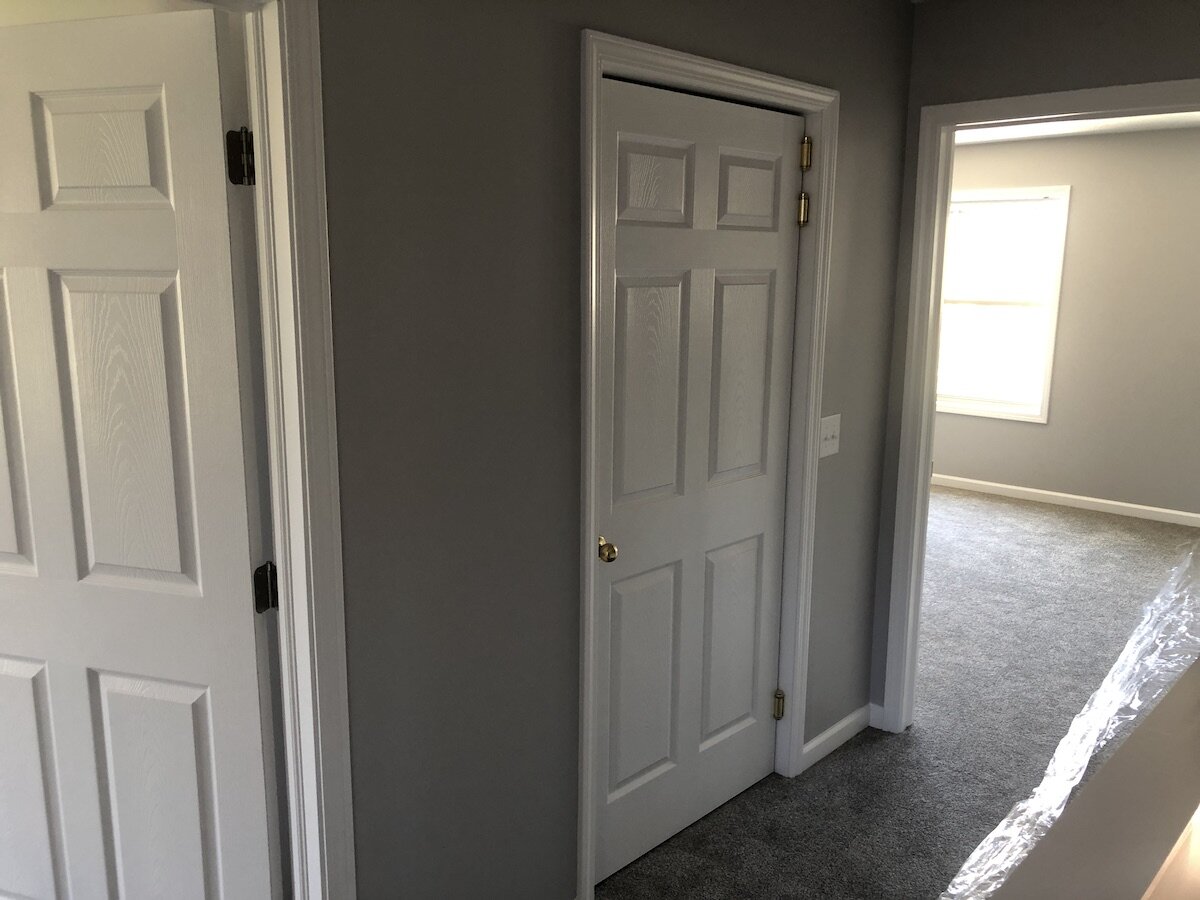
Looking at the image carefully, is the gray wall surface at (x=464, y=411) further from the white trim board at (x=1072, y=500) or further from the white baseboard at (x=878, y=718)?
the white trim board at (x=1072, y=500)

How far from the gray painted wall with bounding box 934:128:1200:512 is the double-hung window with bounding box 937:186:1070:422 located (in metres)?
0.09

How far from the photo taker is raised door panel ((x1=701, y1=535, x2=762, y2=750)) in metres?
2.70

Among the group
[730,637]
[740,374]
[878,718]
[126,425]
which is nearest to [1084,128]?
[878,718]

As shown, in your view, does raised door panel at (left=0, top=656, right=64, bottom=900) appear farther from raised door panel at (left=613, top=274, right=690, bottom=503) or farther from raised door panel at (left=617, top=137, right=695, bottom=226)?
raised door panel at (left=617, top=137, right=695, bottom=226)

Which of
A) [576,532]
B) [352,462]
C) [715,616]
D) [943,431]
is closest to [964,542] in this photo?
[943,431]

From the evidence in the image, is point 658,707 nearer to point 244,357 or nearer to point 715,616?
point 715,616

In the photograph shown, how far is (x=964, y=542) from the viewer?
221 inches

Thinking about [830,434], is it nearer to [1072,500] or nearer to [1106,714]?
[1106,714]

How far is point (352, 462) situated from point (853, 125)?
1.85 meters

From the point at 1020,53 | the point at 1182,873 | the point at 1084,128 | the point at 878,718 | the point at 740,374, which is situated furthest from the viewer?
the point at 1084,128

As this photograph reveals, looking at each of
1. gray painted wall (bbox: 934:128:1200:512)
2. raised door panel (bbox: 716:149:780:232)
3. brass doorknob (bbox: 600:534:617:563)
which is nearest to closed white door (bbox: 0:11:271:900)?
brass doorknob (bbox: 600:534:617:563)

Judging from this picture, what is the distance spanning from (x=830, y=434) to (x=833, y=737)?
1.05 meters

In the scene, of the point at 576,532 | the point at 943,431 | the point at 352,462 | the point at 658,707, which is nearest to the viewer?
the point at 352,462

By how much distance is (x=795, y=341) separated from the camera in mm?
2770
